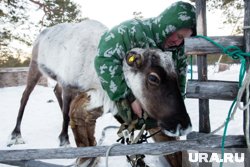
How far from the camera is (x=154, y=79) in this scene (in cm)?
235

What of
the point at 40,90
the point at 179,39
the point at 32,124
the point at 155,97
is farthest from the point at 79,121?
the point at 40,90

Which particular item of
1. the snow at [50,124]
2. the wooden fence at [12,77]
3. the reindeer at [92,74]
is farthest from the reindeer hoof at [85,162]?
the wooden fence at [12,77]

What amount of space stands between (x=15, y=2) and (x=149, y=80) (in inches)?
492

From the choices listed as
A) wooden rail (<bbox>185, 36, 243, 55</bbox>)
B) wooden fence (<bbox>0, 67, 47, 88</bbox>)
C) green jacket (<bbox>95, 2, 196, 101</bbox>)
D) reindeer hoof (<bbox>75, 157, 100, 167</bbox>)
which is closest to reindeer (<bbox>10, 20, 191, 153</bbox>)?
green jacket (<bbox>95, 2, 196, 101</bbox>)

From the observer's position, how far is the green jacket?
2438 mm

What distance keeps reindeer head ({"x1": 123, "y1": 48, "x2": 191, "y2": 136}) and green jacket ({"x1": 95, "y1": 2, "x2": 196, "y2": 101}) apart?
0.10m

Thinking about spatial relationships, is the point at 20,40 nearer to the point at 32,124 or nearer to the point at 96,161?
the point at 32,124

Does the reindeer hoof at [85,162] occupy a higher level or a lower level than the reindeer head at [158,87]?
lower

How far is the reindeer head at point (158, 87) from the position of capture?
7.38ft

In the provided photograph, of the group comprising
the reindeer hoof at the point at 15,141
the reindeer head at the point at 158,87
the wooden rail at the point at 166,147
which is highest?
the reindeer head at the point at 158,87

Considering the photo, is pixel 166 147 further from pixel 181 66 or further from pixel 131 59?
pixel 181 66

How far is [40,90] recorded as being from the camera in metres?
13.2

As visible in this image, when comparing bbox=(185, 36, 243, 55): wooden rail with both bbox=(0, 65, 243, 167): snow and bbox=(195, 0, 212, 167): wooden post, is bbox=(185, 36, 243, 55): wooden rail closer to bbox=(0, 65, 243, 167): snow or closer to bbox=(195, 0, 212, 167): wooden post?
bbox=(195, 0, 212, 167): wooden post

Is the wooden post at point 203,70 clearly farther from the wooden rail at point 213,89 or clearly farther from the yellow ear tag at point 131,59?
the yellow ear tag at point 131,59
